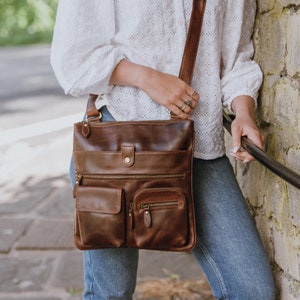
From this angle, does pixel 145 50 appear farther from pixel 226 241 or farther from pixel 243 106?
pixel 226 241

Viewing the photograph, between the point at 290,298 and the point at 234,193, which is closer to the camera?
the point at 234,193

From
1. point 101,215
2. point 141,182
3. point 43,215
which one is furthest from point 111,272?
point 43,215

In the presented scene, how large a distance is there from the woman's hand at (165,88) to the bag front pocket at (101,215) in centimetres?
29

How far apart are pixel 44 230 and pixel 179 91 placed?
8.67 ft

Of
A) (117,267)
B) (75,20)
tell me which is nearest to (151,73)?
(75,20)

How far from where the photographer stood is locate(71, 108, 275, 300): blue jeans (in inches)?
71.7

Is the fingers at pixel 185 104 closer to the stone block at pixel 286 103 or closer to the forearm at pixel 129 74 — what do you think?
the forearm at pixel 129 74

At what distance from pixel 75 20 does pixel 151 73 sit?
26 cm

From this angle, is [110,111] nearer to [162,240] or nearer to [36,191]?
[162,240]

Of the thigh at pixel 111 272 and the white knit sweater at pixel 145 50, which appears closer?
the white knit sweater at pixel 145 50

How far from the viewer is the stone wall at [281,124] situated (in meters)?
1.93

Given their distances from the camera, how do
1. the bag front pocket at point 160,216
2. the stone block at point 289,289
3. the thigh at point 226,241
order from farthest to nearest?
the stone block at point 289,289 → the thigh at point 226,241 → the bag front pocket at point 160,216

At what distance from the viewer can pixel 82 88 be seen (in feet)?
5.98

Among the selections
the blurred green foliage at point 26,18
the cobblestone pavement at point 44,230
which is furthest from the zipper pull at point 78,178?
the blurred green foliage at point 26,18
